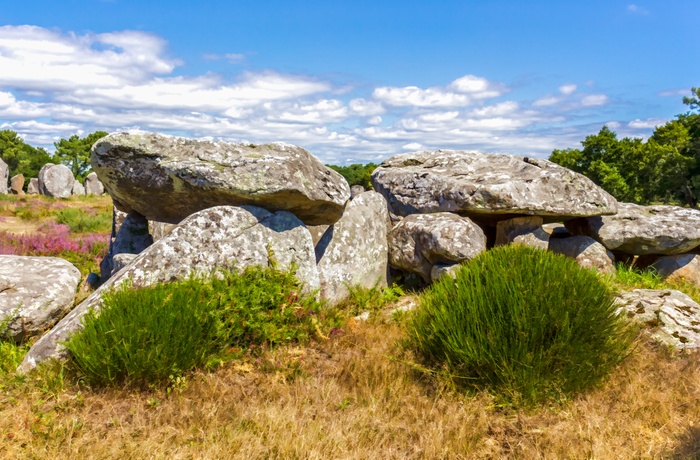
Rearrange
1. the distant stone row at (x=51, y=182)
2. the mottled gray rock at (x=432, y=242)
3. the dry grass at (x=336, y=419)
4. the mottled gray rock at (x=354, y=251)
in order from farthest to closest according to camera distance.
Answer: the distant stone row at (x=51, y=182), the mottled gray rock at (x=432, y=242), the mottled gray rock at (x=354, y=251), the dry grass at (x=336, y=419)

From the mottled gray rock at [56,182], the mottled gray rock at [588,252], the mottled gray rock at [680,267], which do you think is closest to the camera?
the mottled gray rock at [588,252]

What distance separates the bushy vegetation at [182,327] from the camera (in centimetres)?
516

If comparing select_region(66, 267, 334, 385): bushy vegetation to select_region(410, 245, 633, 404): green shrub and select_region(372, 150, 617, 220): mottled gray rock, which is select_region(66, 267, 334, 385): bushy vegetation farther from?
select_region(372, 150, 617, 220): mottled gray rock

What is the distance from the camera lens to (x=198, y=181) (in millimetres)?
7586

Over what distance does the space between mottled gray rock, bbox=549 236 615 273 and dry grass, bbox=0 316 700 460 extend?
4.54 m

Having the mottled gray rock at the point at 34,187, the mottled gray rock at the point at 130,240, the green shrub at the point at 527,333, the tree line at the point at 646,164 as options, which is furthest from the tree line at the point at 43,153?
the green shrub at the point at 527,333

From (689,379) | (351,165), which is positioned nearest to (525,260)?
(689,379)

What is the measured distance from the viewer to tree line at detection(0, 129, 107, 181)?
3169 inches

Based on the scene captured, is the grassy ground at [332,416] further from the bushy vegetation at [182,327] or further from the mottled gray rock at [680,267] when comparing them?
the mottled gray rock at [680,267]

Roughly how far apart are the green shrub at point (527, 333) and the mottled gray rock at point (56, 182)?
45.6 metres

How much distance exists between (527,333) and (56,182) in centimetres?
4782

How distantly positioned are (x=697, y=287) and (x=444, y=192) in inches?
203

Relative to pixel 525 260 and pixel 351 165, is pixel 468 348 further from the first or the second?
pixel 351 165

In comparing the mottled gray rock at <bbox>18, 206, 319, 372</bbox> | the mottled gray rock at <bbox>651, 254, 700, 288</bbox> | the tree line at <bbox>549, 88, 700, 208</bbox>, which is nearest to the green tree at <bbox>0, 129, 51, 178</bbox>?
the tree line at <bbox>549, 88, 700, 208</bbox>
